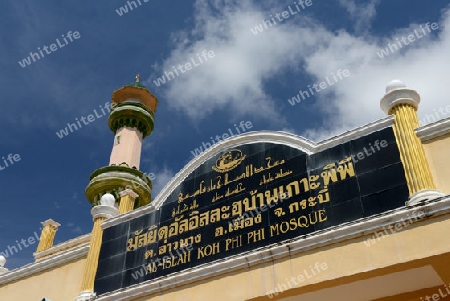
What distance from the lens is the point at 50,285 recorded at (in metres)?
11.7

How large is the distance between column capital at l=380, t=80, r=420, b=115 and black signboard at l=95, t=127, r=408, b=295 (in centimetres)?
58

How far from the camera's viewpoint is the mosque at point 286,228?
7688mm

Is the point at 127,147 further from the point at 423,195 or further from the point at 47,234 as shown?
the point at 423,195

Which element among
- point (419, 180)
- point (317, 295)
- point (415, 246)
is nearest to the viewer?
point (415, 246)

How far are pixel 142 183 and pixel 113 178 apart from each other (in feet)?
5.33

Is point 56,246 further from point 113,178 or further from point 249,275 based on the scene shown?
point 249,275

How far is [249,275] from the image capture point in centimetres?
865

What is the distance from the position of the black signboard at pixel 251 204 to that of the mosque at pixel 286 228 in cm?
2

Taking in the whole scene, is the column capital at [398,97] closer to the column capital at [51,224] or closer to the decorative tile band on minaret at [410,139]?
the decorative tile band on minaret at [410,139]

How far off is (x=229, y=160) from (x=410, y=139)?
394 centimetres

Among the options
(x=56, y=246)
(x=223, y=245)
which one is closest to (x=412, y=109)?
(x=223, y=245)

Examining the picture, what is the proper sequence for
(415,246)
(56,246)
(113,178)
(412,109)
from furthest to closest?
(113,178) < (56,246) < (412,109) < (415,246)

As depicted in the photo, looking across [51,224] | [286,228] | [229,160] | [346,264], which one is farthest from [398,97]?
[51,224]

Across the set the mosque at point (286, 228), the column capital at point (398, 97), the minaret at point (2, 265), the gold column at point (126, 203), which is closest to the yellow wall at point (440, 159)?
the mosque at point (286, 228)
